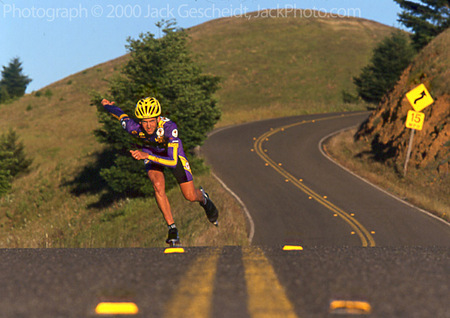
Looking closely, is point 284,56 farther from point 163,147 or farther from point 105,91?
point 163,147

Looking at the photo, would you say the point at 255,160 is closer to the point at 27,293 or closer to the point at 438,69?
the point at 438,69

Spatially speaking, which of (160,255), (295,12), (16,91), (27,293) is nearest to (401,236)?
(160,255)

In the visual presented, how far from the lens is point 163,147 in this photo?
26.6ft

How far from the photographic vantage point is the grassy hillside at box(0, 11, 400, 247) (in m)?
21.8

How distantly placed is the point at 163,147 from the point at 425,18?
4667cm

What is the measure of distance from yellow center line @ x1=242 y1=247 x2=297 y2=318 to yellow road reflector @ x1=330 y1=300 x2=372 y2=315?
Answer: 306 mm

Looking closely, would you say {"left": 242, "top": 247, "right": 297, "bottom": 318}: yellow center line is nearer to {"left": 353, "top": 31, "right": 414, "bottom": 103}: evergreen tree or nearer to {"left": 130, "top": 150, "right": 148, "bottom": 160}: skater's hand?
{"left": 130, "top": 150, "right": 148, "bottom": 160}: skater's hand

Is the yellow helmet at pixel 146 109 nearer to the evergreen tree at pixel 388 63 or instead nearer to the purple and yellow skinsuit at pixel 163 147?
the purple and yellow skinsuit at pixel 163 147

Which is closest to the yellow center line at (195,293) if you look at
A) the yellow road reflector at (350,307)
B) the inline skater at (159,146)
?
the yellow road reflector at (350,307)

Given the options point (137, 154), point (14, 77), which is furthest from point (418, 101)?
point (14, 77)

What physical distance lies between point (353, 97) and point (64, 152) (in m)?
35.8

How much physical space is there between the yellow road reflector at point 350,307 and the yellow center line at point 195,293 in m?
0.89

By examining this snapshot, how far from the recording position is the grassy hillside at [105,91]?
2181 centimetres

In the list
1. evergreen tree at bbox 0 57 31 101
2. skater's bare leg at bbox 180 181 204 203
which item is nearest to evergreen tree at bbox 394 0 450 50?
skater's bare leg at bbox 180 181 204 203
